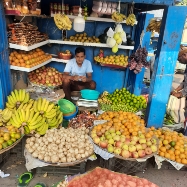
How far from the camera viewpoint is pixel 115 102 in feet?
16.3

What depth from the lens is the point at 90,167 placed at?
3568 millimetres

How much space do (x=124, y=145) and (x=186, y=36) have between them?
1034 cm

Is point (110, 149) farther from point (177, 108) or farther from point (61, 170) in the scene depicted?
point (177, 108)

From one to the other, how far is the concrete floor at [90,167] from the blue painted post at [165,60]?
903 mm

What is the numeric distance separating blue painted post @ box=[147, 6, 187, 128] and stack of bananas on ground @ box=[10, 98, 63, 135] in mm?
1850

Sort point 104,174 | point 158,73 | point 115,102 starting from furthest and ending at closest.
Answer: point 115,102, point 158,73, point 104,174

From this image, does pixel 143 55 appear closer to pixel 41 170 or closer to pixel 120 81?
pixel 120 81

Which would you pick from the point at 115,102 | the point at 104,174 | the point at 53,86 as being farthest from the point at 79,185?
the point at 53,86

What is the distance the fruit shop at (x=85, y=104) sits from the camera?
299 centimetres

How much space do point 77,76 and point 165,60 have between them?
7.86 feet

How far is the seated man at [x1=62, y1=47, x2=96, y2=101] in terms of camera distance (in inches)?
207

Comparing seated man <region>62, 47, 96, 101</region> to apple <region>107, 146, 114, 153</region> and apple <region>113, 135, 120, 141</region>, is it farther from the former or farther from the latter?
apple <region>107, 146, 114, 153</region>

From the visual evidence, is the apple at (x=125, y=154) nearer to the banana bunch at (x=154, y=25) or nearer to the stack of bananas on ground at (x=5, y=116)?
the stack of bananas on ground at (x=5, y=116)

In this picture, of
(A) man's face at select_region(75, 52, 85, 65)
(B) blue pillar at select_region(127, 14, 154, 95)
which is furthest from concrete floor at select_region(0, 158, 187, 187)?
(B) blue pillar at select_region(127, 14, 154, 95)
